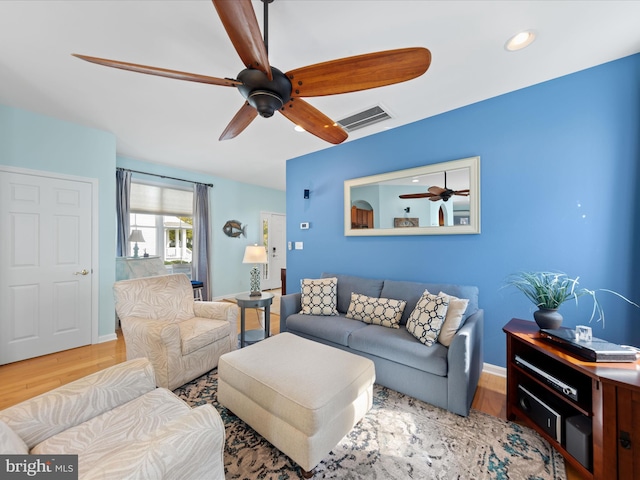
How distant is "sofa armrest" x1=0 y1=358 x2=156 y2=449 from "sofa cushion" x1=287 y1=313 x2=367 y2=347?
1471mm

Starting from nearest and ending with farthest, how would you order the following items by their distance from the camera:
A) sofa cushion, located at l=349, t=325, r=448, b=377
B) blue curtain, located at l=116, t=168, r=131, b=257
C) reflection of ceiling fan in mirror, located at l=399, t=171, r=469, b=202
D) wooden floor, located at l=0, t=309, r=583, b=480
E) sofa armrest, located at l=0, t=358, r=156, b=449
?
sofa armrest, located at l=0, t=358, r=156, b=449
sofa cushion, located at l=349, t=325, r=448, b=377
wooden floor, located at l=0, t=309, r=583, b=480
reflection of ceiling fan in mirror, located at l=399, t=171, r=469, b=202
blue curtain, located at l=116, t=168, r=131, b=257

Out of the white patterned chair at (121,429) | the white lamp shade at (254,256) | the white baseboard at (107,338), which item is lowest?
the white baseboard at (107,338)

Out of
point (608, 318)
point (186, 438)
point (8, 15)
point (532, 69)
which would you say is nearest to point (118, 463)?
point (186, 438)

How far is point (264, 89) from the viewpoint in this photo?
52.7 inches

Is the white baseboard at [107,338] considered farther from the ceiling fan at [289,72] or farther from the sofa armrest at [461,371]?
the sofa armrest at [461,371]

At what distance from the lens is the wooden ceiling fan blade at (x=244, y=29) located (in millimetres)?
936

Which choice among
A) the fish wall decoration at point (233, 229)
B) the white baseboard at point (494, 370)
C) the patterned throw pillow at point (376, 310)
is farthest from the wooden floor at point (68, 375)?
the fish wall decoration at point (233, 229)

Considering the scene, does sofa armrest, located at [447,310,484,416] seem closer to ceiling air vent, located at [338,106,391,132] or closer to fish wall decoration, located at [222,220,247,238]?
ceiling air vent, located at [338,106,391,132]

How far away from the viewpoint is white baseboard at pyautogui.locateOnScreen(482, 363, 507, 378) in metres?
2.37

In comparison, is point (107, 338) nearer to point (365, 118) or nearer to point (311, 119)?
point (311, 119)

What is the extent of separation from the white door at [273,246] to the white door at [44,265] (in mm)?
3593

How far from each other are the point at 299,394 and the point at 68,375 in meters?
2.58

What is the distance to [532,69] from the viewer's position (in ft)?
6.63

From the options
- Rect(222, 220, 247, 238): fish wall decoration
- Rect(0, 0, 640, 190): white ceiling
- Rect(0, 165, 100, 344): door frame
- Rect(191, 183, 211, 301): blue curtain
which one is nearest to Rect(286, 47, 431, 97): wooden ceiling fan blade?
Rect(0, 0, 640, 190): white ceiling
